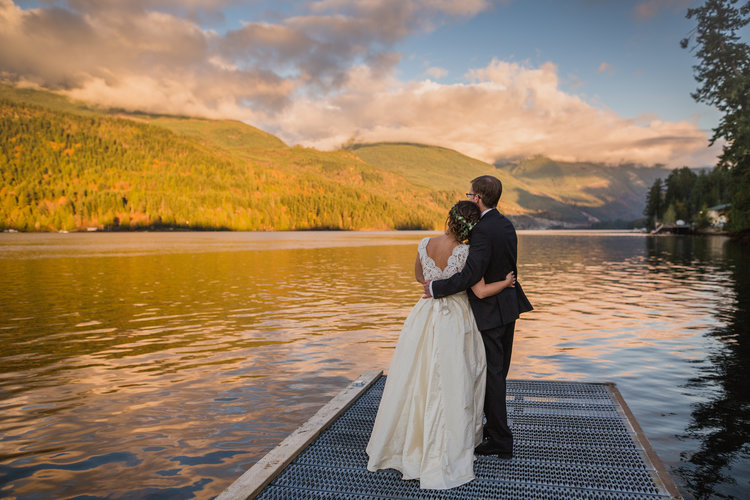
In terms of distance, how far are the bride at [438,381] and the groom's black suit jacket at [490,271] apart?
0.13 meters

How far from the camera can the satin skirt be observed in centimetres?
621

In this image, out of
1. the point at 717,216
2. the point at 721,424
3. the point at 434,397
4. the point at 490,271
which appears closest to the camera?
the point at 434,397

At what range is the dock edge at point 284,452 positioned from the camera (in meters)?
5.75

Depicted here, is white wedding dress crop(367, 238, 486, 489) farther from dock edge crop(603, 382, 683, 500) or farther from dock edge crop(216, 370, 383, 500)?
dock edge crop(603, 382, 683, 500)

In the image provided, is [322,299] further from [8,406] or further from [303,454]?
A: [303,454]

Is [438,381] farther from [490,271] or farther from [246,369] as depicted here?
[246,369]

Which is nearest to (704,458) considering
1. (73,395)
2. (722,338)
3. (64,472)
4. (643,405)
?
(643,405)

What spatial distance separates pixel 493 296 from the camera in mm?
6609

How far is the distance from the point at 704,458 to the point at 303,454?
239 inches

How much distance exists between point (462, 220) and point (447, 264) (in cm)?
59

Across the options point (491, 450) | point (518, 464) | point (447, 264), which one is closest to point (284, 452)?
point (491, 450)

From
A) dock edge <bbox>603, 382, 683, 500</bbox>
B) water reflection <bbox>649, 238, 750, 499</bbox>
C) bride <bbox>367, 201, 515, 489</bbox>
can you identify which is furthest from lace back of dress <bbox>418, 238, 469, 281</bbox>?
water reflection <bbox>649, 238, 750, 499</bbox>

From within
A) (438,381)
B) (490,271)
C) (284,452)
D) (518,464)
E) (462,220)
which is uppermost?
(462,220)

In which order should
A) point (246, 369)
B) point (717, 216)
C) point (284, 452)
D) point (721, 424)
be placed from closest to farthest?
point (284, 452)
point (721, 424)
point (246, 369)
point (717, 216)
